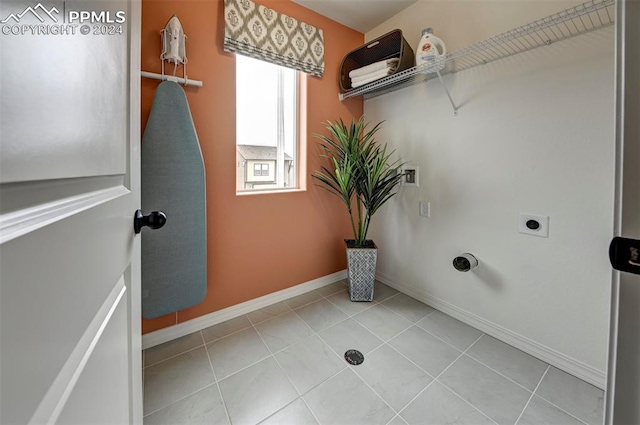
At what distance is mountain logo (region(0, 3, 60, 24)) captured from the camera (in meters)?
0.23

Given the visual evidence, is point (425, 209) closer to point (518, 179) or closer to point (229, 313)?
point (518, 179)

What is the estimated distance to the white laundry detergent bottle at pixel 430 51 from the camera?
1.62 meters

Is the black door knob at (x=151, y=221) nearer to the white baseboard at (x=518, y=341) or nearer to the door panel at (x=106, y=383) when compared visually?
the door panel at (x=106, y=383)

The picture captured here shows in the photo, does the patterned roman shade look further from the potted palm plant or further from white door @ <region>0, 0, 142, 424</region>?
white door @ <region>0, 0, 142, 424</region>

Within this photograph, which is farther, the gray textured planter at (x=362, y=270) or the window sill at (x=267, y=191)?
the gray textured planter at (x=362, y=270)

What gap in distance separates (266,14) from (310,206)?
1.52 meters

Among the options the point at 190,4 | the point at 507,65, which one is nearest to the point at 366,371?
the point at 507,65

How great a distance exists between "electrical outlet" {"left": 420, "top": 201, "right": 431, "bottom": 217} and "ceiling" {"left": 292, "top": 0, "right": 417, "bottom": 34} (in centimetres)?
164

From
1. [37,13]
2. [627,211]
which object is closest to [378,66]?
[627,211]

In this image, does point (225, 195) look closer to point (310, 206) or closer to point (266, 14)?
point (310, 206)

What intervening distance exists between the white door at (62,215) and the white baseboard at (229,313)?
1184mm

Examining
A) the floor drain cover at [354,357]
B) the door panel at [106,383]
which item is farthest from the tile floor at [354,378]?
the door panel at [106,383]

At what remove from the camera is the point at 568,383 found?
1.28m

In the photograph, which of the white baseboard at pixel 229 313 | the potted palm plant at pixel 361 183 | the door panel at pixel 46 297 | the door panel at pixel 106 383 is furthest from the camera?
the potted palm plant at pixel 361 183
